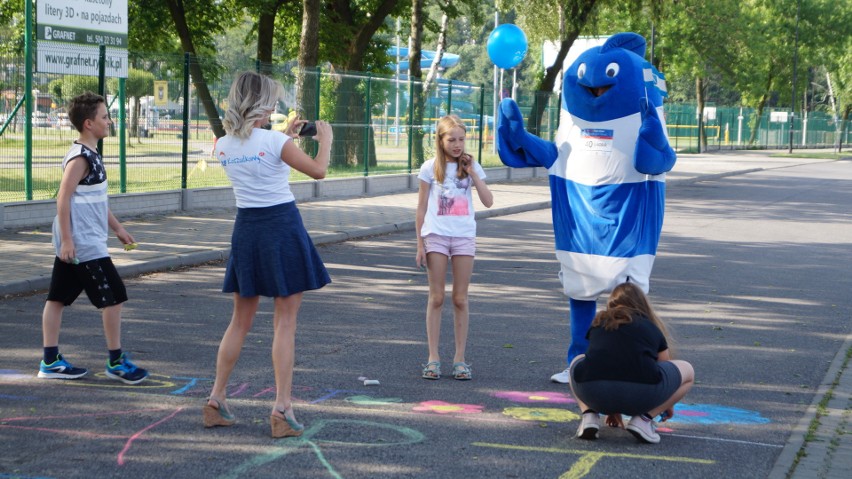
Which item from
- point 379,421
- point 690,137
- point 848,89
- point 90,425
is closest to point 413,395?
point 379,421

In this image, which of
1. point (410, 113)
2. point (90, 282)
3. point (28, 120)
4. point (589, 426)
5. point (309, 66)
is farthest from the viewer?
point (410, 113)

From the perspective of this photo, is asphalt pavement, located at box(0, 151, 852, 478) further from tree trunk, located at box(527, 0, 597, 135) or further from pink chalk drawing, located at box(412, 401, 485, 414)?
tree trunk, located at box(527, 0, 597, 135)

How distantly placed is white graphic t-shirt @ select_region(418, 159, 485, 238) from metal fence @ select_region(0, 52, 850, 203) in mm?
5016

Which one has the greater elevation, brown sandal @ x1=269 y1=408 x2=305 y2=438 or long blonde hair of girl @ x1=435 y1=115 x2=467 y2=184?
long blonde hair of girl @ x1=435 y1=115 x2=467 y2=184

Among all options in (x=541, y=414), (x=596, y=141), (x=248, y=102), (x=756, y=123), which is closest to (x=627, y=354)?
(x=541, y=414)

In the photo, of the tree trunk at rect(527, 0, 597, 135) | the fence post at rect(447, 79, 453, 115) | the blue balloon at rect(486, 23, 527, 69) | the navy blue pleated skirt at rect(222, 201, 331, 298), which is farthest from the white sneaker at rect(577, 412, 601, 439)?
the tree trunk at rect(527, 0, 597, 135)

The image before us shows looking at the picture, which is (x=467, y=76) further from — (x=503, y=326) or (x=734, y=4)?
(x=503, y=326)

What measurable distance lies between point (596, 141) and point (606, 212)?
1.49 feet

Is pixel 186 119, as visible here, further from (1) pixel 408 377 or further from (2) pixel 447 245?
(1) pixel 408 377

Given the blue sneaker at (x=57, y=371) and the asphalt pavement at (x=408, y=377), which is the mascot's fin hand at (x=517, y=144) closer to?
the asphalt pavement at (x=408, y=377)

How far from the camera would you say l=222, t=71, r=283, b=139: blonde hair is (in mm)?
5086

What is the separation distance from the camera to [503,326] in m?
8.55

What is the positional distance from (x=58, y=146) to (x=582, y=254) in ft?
32.4

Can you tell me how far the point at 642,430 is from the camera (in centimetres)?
524
